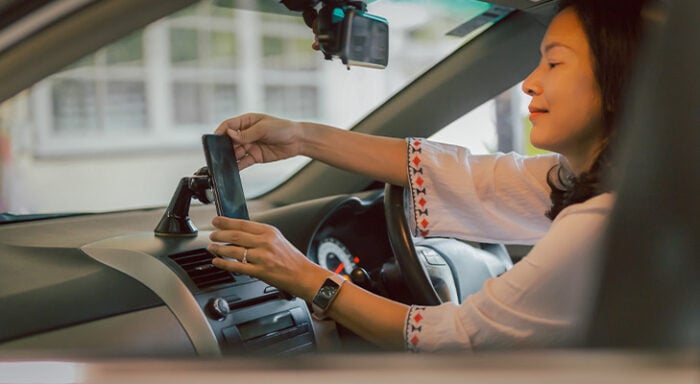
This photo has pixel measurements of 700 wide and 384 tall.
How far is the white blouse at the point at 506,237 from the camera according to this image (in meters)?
1.38

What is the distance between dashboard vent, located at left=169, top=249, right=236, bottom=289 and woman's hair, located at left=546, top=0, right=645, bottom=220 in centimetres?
87

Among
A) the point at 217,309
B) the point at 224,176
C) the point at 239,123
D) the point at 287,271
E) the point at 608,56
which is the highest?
the point at 608,56

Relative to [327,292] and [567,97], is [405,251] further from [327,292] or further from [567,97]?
[567,97]

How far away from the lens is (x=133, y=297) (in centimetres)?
209

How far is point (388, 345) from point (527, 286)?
31 cm

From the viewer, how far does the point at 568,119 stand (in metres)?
1.89

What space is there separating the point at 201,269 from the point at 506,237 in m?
0.82

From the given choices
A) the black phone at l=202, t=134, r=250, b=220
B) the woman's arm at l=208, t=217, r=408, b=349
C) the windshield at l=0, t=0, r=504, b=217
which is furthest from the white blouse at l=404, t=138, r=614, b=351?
the windshield at l=0, t=0, r=504, b=217

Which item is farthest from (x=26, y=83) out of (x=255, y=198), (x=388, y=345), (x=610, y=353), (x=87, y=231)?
(x=255, y=198)

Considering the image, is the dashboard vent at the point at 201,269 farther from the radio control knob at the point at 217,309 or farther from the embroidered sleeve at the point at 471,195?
the embroidered sleeve at the point at 471,195

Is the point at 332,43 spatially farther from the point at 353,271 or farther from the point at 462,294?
the point at 462,294

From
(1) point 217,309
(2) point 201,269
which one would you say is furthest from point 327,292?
(2) point 201,269

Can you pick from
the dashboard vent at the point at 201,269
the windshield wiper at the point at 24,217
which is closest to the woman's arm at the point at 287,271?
the dashboard vent at the point at 201,269

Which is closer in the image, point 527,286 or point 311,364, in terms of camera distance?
point 311,364
